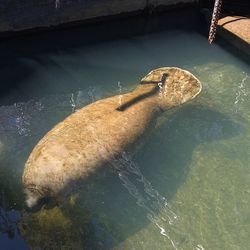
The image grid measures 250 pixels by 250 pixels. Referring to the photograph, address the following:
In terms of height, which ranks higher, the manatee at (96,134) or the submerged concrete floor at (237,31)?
the submerged concrete floor at (237,31)

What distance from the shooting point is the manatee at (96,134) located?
18.6 feet

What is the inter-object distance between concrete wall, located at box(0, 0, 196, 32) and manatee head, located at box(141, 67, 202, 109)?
9.46ft

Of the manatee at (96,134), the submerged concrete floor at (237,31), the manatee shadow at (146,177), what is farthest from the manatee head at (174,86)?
the submerged concrete floor at (237,31)

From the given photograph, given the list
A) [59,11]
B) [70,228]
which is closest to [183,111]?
[70,228]

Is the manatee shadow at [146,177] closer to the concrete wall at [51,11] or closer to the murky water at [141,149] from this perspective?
the murky water at [141,149]

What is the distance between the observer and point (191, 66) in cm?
904

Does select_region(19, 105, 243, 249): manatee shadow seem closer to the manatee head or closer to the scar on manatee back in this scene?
the manatee head

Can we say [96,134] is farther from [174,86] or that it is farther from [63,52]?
[63,52]

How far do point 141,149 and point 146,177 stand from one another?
518 millimetres

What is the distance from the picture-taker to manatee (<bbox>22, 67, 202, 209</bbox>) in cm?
566

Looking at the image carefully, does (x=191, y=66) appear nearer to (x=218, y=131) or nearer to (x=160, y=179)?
(x=218, y=131)

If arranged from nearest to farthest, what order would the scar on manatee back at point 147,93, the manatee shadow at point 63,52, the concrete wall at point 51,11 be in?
1. the scar on manatee back at point 147,93
2. the manatee shadow at point 63,52
3. the concrete wall at point 51,11

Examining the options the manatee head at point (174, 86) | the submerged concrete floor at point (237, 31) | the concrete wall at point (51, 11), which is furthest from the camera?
the submerged concrete floor at point (237, 31)

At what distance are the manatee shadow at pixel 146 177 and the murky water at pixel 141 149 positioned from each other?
15mm
